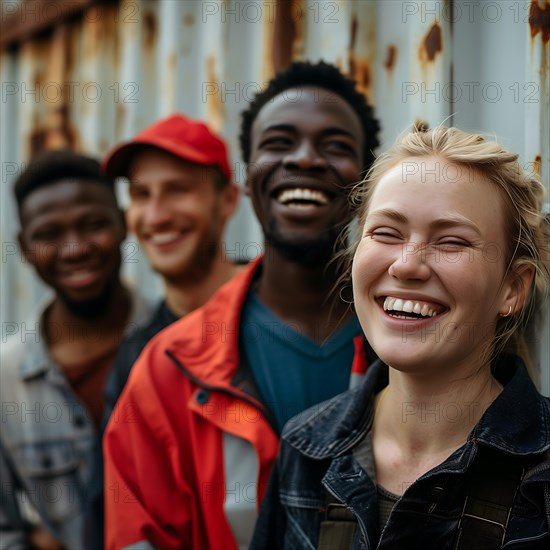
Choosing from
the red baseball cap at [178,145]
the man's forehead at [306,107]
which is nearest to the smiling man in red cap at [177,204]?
the red baseball cap at [178,145]

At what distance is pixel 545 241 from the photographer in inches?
66.0

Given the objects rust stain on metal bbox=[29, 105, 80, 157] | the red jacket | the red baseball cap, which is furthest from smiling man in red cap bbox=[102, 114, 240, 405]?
rust stain on metal bbox=[29, 105, 80, 157]

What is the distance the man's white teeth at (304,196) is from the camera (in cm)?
208

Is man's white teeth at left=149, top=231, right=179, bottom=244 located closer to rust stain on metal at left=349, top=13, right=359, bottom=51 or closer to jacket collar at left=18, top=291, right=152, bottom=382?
jacket collar at left=18, top=291, right=152, bottom=382

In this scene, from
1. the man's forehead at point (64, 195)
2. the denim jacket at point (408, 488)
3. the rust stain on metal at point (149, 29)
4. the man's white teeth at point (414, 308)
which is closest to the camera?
the denim jacket at point (408, 488)

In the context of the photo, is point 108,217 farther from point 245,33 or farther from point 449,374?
point 449,374

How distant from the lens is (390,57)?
8.10 ft

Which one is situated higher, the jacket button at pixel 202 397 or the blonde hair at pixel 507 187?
the blonde hair at pixel 507 187

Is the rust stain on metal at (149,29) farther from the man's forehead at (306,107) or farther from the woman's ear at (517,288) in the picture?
the woman's ear at (517,288)

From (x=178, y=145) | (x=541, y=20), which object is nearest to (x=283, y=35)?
(x=178, y=145)

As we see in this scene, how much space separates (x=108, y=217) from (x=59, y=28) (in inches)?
55.4

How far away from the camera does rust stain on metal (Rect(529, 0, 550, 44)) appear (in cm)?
188

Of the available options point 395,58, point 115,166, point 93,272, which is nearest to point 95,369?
point 93,272

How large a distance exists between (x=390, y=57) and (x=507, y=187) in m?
1.05
